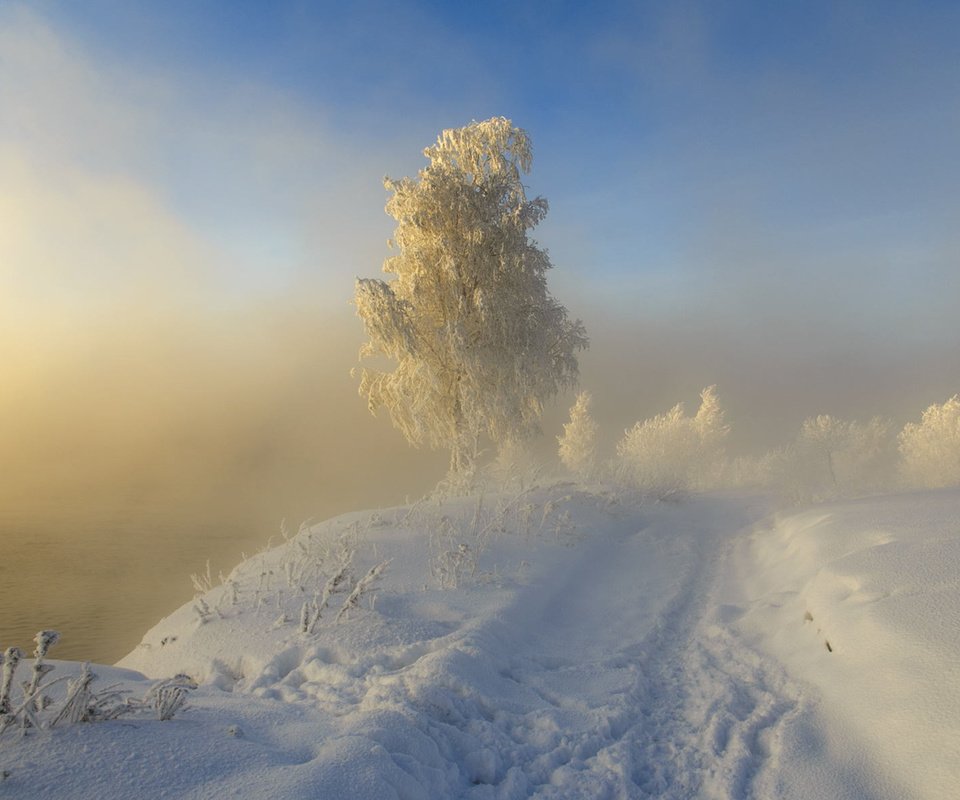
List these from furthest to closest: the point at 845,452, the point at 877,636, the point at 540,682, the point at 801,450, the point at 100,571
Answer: the point at 845,452
the point at 801,450
the point at 100,571
the point at 540,682
the point at 877,636

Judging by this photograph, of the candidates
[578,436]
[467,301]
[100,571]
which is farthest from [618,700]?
[578,436]

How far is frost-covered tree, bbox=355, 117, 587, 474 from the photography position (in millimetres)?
15016

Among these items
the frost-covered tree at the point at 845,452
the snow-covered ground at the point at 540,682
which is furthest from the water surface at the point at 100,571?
the frost-covered tree at the point at 845,452

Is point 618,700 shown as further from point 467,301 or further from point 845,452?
point 845,452

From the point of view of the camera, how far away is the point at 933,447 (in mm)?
28516

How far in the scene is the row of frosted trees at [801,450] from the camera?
2844 cm

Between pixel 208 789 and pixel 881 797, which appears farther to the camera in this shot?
pixel 881 797

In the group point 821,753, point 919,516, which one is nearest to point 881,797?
point 821,753

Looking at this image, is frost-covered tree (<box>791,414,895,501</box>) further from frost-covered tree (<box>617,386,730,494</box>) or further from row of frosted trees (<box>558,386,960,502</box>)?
frost-covered tree (<box>617,386,730,494</box>)

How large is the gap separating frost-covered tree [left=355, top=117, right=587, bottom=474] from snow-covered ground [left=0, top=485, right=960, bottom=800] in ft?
24.5

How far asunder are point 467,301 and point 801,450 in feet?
84.9

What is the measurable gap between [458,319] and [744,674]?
38.4ft

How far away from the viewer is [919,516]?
7.99m

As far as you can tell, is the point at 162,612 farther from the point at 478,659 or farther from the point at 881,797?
the point at 881,797
